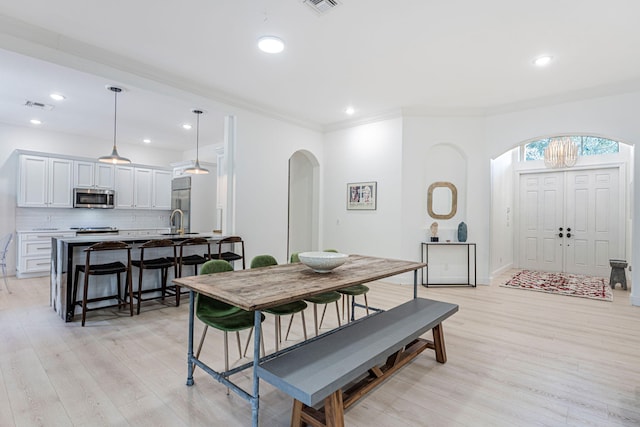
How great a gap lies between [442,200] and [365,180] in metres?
1.43

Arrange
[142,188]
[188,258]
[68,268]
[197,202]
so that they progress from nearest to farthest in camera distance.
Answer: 1. [68,268]
2. [188,258]
3. [197,202]
4. [142,188]

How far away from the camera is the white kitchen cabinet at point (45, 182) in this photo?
5.89m

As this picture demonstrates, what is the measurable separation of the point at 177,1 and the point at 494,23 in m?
2.93

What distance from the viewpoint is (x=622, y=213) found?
6.18 meters

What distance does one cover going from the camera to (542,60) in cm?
380

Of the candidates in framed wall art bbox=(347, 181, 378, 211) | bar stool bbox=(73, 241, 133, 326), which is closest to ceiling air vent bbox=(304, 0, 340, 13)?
bar stool bbox=(73, 241, 133, 326)

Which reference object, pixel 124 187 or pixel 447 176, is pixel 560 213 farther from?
pixel 124 187

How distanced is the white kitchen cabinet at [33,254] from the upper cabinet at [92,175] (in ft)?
3.82

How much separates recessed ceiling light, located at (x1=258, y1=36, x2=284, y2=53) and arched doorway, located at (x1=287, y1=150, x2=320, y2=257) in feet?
10.9

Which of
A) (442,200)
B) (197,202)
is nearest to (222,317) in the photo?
(442,200)

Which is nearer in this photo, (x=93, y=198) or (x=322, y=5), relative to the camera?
(x=322, y=5)

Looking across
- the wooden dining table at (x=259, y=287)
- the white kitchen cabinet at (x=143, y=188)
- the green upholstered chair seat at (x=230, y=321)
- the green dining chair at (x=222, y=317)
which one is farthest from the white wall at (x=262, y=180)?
the white kitchen cabinet at (x=143, y=188)

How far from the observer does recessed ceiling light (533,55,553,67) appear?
3.74 meters

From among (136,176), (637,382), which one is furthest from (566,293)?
(136,176)
